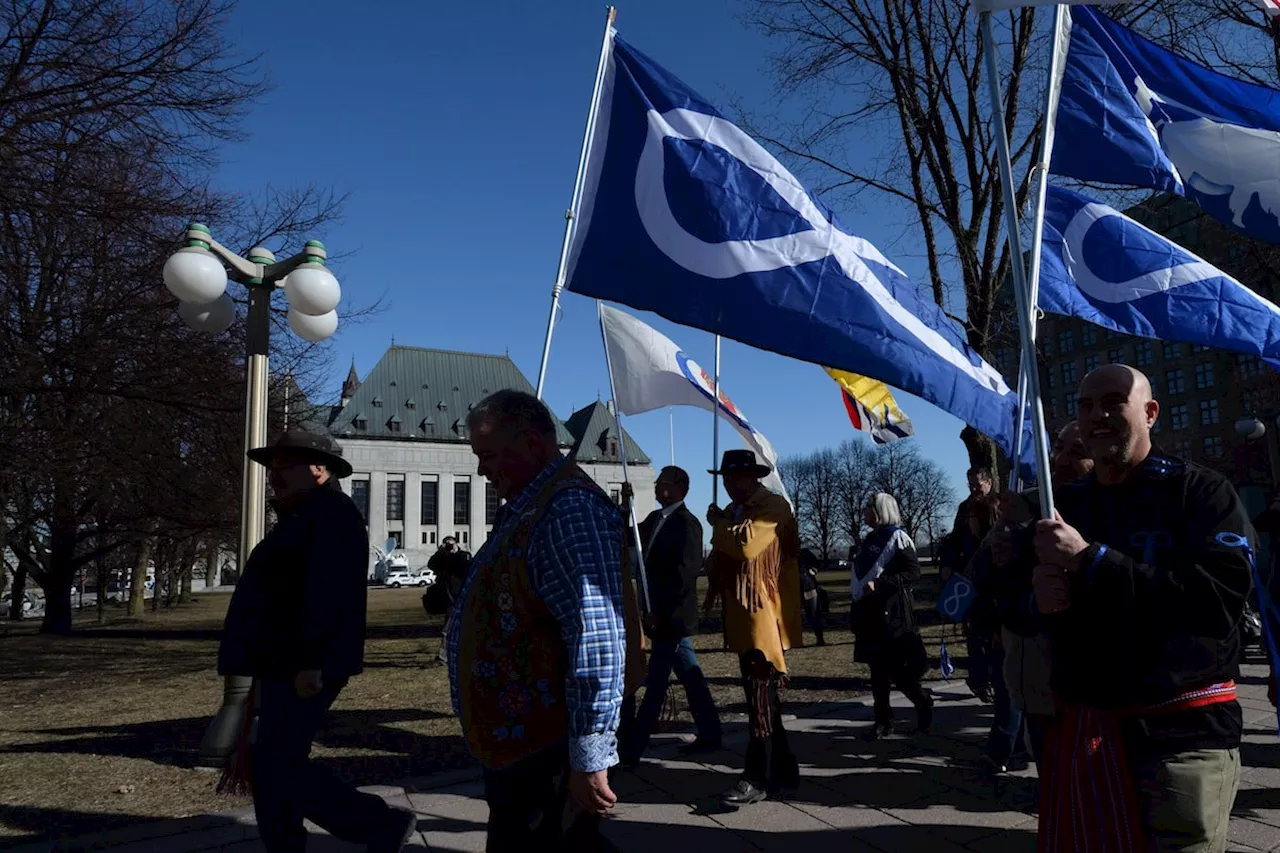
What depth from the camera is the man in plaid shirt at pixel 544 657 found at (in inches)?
96.5

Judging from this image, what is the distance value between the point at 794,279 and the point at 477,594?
280 cm

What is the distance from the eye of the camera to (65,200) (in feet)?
30.4

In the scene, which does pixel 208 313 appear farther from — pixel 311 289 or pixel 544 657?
pixel 544 657

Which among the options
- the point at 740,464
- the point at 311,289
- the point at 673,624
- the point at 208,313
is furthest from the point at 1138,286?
the point at 208,313

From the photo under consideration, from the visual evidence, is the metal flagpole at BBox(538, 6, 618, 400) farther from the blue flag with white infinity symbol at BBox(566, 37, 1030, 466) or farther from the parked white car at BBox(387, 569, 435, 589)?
the parked white car at BBox(387, 569, 435, 589)

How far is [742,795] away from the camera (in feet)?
15.3

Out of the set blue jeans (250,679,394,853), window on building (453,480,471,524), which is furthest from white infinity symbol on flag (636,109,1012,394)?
window on building (453,480,471,524)

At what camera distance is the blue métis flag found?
16.2 ft

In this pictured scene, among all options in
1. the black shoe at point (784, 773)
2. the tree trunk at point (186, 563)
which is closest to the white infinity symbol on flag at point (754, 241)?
the black shoe at point (784, 773)

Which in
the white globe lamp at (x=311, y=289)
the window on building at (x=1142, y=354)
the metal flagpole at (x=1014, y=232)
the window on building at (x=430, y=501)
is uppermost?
the window on building at (x=1142, y=354)

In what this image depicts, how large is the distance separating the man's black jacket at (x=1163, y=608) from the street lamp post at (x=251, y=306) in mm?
5803

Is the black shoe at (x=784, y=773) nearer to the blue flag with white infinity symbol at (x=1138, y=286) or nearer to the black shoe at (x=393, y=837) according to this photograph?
the black shoe at (x=393, y=837)

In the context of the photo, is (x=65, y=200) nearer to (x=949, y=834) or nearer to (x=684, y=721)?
(x=684, y=721)

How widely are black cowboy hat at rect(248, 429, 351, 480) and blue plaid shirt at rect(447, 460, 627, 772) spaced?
65.1 inches
